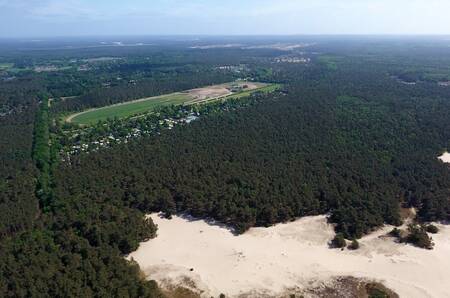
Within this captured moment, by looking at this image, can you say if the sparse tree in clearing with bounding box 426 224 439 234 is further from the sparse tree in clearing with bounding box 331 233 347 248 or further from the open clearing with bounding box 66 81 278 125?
the open clearing with bounding box 66 81 278 125

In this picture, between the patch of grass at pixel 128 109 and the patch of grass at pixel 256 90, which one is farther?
the patch of grass at pixel 256 90

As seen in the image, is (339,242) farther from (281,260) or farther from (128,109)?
(128,109)

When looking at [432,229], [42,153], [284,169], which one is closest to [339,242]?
[432,229]

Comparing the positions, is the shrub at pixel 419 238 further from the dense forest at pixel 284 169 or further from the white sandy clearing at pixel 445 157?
the white sandy clearing at pixel 445 157

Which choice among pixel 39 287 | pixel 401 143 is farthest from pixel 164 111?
pixel 39 287

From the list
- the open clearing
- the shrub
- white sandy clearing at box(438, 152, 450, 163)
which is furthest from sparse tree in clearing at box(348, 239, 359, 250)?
the open clearing

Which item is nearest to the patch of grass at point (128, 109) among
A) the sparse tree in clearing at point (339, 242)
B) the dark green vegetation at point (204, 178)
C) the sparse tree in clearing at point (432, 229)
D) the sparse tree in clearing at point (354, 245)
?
the dark green vegetation at point (204, 178)

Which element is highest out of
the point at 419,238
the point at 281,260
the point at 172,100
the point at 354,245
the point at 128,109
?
the point at 172,100
